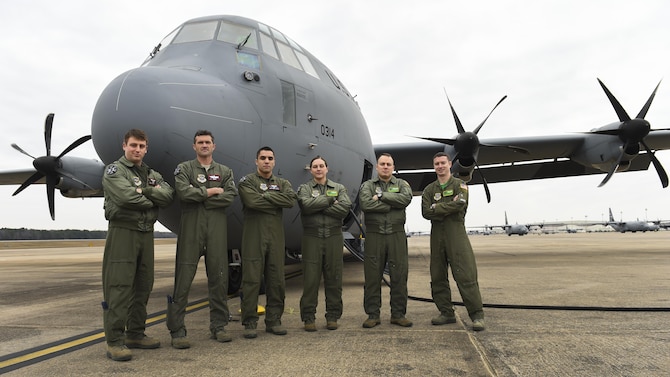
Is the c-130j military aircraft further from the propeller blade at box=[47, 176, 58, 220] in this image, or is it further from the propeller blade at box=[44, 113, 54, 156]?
the propeller blade at box=[47, 176, 58, 220]

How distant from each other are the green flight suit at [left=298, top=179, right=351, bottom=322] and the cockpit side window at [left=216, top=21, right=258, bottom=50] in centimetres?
277

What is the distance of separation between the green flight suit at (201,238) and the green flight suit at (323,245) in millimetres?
939

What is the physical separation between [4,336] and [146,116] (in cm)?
285

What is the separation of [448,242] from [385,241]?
2.43 ft

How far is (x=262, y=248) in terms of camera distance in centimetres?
455

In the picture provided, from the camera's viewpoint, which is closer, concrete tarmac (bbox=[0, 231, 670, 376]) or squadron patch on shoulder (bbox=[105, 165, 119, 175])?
concrete tarmac (bbox=[0, 231, 670, 376])

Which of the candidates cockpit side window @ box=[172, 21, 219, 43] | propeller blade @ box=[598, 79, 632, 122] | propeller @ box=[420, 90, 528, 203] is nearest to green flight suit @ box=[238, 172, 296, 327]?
cockpit side window @ box=[172, 21, 219, 43]

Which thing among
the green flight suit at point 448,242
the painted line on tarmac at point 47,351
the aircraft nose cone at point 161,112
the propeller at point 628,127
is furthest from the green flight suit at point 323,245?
the propeller at point 628,127

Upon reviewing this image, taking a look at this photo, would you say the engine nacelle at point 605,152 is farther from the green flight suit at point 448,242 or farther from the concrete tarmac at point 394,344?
the green flight suit at point 448,242

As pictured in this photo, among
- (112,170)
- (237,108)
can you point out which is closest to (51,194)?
(237,108)

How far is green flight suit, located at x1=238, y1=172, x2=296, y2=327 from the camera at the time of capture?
14.7ft

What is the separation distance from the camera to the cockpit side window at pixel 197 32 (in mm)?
6359

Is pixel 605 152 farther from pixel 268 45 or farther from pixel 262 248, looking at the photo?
pixel 262 248

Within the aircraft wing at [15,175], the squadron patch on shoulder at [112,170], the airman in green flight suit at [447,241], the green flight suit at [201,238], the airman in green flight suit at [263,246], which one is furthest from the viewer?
the aircraft wing at [15,175]
